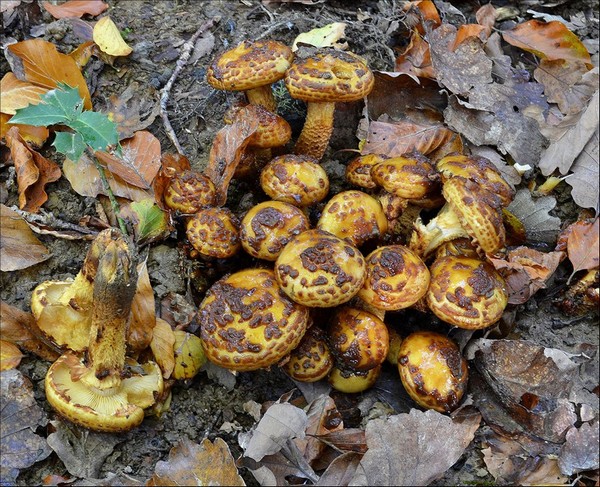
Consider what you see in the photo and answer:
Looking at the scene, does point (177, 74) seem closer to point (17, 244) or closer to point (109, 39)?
point (109, 39)

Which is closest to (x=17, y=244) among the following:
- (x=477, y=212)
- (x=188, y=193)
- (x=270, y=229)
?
(x=188, y=193)

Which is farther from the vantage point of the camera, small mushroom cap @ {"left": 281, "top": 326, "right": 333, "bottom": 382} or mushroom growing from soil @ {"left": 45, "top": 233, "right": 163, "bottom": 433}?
small mushroom cap @ {"left": 281, "top": 326, "right": 333, "bottom": 382}

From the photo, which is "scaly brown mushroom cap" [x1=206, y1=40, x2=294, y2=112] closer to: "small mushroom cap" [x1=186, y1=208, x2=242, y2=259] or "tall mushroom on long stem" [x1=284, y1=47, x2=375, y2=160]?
"tall mushroom on long stem" [x1=284, y1=47, x2=375, y2=160]

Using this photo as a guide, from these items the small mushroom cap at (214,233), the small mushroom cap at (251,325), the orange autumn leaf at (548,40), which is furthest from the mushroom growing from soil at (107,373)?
the orange autumn leaf at (548,40)

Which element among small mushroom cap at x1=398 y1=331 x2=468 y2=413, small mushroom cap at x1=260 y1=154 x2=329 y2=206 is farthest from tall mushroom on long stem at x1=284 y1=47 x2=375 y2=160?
small mushroom cap at x1=398 y1=331 x2=468 y2=413

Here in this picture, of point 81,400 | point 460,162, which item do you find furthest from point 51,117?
point 460,162

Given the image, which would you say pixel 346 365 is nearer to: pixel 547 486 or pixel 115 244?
pixel 547 486

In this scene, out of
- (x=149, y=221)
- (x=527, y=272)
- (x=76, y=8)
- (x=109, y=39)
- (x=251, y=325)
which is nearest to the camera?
(x=251, y=325)
